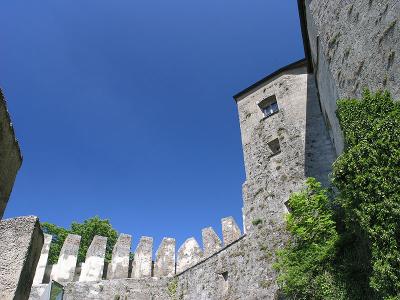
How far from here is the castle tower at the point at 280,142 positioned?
1437cm

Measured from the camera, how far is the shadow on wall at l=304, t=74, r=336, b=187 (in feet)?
46.9

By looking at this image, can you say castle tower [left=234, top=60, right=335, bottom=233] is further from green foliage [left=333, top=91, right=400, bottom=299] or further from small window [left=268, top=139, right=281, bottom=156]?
green foliage [left=333, top=91, right=400, bottom=299]

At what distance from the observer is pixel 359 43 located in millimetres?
8914

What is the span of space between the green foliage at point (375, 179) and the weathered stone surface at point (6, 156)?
5.55 meters

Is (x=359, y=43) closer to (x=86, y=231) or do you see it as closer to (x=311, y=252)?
(x=311, y=252)

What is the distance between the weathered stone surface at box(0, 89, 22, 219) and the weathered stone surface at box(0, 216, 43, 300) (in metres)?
0.54

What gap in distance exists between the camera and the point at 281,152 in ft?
50.3

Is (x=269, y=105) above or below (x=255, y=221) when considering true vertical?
above

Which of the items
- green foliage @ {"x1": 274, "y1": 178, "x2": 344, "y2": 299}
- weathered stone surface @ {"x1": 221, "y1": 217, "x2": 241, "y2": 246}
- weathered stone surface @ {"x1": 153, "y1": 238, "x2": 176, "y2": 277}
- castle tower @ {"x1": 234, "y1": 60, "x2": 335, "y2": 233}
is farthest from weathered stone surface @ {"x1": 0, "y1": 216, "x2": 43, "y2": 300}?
weathered stone surface @ {"x1": 153, "y1": 238, "x2": 176, "y2": 277}

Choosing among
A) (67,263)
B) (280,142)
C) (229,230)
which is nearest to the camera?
(280,142)

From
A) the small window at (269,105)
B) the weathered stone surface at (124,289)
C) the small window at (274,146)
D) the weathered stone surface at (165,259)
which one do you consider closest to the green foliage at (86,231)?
the weathered stone surface at (124,289)

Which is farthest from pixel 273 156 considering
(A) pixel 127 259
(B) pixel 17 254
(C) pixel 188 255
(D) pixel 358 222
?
(B) pixel 17 254

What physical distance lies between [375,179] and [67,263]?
585 inches

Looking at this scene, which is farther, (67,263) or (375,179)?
(67,263)
